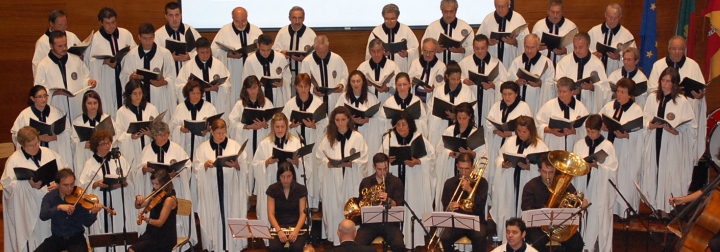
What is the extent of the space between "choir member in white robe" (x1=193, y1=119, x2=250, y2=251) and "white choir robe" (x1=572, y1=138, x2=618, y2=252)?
156 inches

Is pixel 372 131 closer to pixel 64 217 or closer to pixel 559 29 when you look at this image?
pixel 559 29

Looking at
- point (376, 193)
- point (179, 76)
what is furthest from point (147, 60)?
point (376, 193)

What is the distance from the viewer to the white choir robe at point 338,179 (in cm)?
1108

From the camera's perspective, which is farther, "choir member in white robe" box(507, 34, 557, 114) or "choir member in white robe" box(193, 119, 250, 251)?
"choir member in white robe" box(507, 34, 557, 114)

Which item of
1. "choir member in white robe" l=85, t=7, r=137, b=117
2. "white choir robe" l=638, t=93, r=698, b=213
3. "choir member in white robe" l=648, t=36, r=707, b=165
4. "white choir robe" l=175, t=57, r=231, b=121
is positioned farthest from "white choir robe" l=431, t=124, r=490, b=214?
"choir member in white robe" l=85, t=7, r=137, b=117

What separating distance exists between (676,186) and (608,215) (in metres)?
1.40

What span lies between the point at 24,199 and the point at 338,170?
11.7ft

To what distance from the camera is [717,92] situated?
13.7 m

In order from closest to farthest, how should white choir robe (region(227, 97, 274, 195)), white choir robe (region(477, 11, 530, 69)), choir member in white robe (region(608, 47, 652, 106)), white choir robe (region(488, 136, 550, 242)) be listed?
1. white choir robe (region(488, 136, 550, 242))
2. white choir robe (region(227, 97, 274, 195))
3. choir member in white robe (region(608, 47, 652, 106))
4. white choir robe (region(477, 11, 530, 69))

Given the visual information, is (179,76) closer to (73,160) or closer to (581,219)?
(73,160)

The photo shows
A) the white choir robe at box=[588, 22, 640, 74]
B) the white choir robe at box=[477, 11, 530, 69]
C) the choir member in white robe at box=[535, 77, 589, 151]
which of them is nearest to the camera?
the choir member in white robe at box=[535, 77, 589, 151]

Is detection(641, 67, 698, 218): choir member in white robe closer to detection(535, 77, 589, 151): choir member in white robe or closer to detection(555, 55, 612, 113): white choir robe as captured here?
detection(555, 55, 612, 113): white choir robe

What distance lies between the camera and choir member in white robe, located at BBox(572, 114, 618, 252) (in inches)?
424

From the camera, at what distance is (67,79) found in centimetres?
1184
